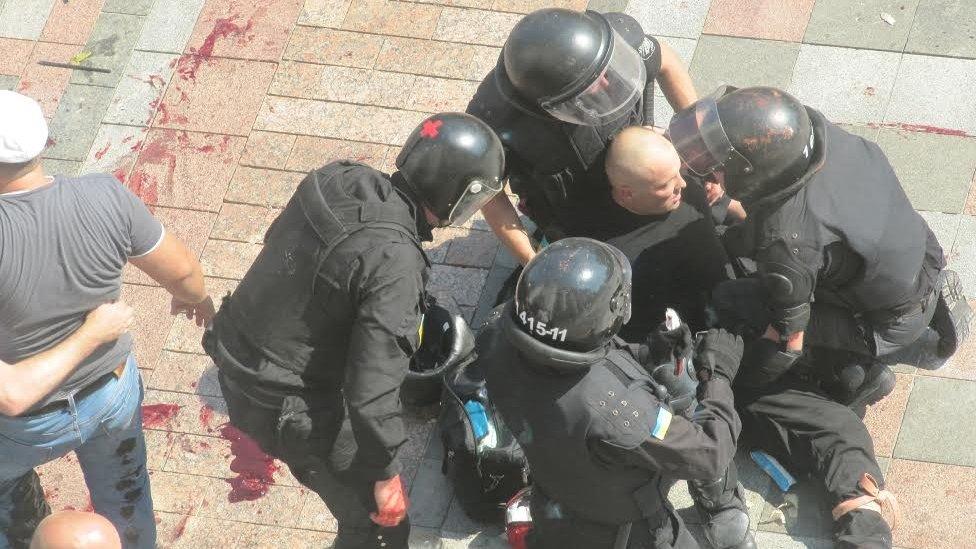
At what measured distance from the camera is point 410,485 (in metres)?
5.02

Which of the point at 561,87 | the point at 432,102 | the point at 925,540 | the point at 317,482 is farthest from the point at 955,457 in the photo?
the point at 432,102

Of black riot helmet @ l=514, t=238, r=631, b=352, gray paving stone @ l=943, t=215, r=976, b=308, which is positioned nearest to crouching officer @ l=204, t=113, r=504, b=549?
black riot helmet @ l=514, t=238, r=631, b=352

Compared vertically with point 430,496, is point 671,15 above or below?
above

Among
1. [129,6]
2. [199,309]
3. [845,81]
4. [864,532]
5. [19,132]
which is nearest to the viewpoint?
[19,132]

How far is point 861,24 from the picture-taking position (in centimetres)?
621

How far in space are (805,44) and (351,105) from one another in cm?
257

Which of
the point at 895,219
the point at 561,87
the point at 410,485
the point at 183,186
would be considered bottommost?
the point at 410,485

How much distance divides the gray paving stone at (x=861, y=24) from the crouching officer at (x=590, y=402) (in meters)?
2.97

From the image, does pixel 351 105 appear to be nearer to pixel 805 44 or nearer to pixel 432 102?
pixel 432 102

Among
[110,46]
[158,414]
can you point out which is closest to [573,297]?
A: [158,414]

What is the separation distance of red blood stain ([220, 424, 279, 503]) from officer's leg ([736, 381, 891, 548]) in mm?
2138

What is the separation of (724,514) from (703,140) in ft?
4.86

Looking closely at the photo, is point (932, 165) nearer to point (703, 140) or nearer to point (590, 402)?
point (703, 140)

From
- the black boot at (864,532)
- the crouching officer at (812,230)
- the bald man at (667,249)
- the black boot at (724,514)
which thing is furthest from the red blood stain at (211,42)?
the black boot at (864,532)
